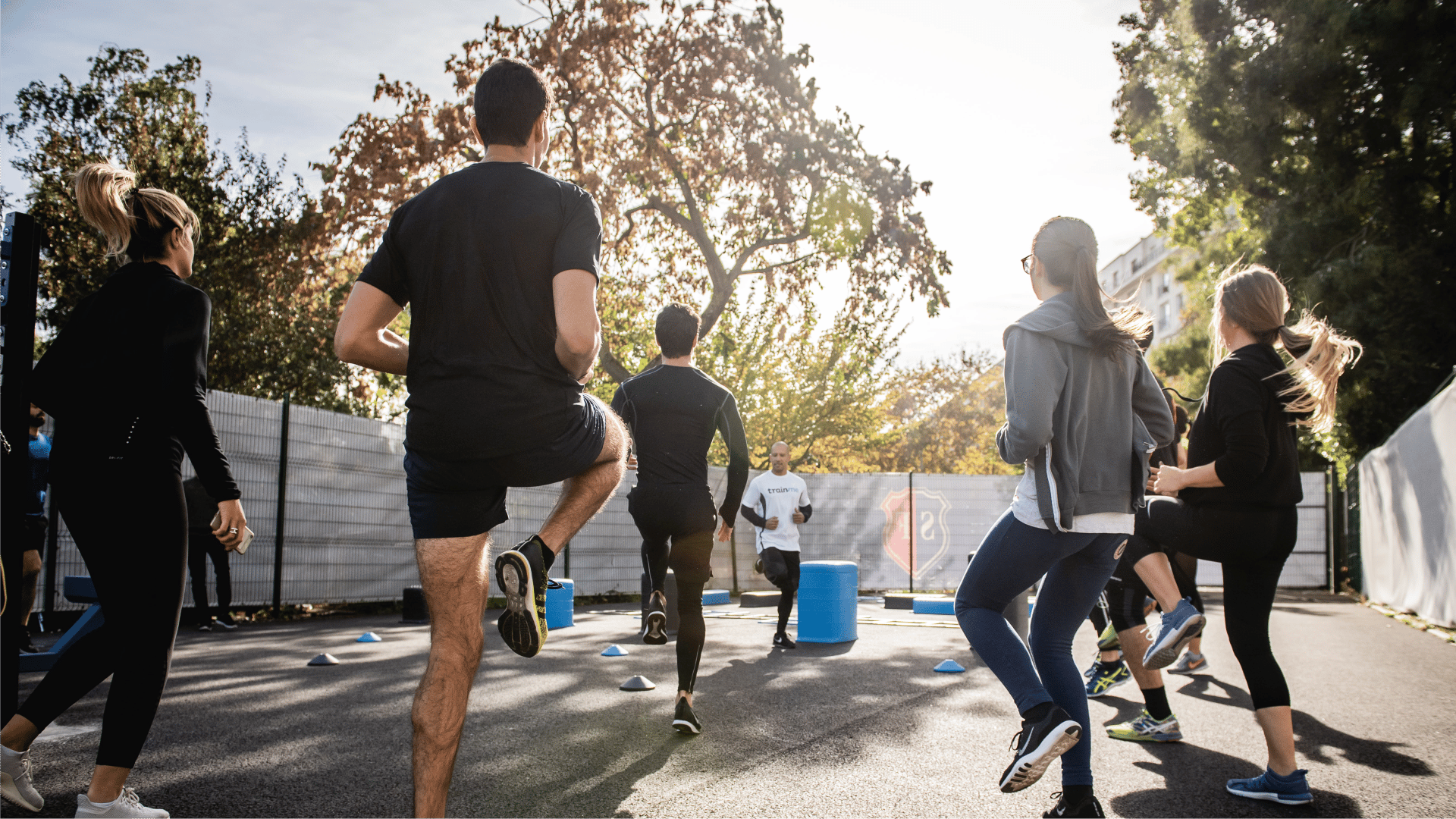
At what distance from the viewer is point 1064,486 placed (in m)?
2.70

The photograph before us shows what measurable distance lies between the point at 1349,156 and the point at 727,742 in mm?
17277

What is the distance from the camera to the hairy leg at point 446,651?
6.79ft

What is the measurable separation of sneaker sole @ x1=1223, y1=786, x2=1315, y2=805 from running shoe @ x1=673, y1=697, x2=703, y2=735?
210 centimetres

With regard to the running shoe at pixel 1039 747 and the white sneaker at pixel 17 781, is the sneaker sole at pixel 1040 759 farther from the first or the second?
the white sneaker at pixel 17 781

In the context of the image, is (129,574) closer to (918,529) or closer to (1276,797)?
(1276,797)

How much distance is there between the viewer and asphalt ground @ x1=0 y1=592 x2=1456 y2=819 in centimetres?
307

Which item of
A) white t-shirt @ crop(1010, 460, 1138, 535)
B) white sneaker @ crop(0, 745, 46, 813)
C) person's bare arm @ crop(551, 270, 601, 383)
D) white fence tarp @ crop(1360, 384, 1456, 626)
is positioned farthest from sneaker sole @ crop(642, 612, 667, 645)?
white fence tarp @ crop(1360, 384, 1456, 626)

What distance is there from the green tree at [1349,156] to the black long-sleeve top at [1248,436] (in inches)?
467

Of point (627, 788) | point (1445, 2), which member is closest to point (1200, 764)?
point (627, 788)

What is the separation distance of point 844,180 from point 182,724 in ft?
47.2

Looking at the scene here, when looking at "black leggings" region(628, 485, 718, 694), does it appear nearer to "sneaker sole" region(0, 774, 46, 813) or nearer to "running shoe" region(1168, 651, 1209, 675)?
"sneaker sole" region(0, 774, 46, 813)

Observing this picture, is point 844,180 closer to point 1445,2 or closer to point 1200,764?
point 1445,2

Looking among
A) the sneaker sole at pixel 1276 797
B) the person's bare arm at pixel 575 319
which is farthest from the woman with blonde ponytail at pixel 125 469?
the sneaker sole at pixel 1276 797

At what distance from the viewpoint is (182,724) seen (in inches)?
165
